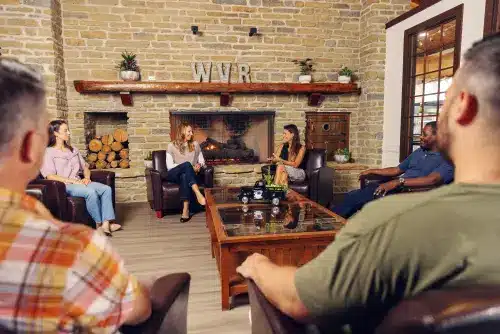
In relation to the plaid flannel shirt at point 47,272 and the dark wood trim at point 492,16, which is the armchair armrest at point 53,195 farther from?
the dark wood trim at point 492,16

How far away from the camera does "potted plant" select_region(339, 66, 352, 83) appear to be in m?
5.31

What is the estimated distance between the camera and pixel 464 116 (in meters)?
0.71

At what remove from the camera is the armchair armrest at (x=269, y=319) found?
0.80m

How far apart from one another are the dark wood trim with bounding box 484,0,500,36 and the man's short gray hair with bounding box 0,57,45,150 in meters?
4.01

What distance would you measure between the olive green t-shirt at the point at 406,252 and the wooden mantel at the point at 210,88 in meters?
4.53

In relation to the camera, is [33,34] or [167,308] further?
[33,34]

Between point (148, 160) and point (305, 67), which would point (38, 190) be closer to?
point (148, 160)

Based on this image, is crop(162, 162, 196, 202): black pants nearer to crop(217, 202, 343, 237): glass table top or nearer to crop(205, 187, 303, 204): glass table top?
crop(205, 187, 303, 204): glass table top

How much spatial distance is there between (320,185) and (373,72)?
2159 mm

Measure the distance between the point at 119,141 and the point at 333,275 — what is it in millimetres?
5081

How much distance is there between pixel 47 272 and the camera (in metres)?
0.62

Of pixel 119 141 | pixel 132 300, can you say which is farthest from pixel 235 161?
pixel 132 300

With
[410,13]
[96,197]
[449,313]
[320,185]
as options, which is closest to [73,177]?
[96,197]

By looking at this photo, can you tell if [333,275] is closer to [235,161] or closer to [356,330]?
[356,330]
